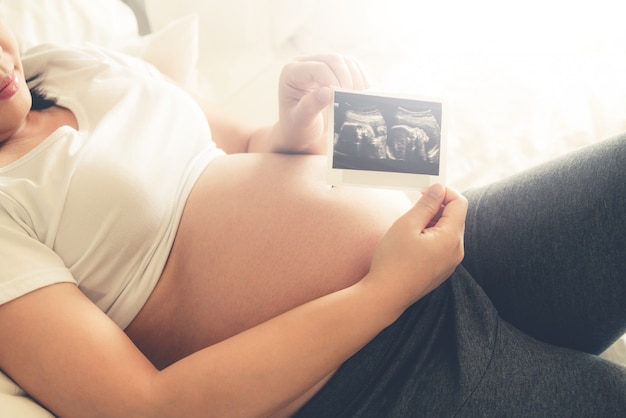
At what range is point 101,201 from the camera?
0.71 m

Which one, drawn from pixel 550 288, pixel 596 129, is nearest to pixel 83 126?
pixel 550 288

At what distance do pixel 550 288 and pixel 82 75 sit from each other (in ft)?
3.13

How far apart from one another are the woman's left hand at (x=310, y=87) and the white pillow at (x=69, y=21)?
696 mm

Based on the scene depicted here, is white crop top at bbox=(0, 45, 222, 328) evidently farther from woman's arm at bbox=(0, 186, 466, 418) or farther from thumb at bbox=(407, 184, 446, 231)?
thumb at bbox=(407, 184, 446, 231)

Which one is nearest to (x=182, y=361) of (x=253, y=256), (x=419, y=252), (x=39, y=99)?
(x=253, y=256)

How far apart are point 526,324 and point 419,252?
0.86ft

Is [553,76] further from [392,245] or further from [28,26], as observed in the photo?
[28,26]

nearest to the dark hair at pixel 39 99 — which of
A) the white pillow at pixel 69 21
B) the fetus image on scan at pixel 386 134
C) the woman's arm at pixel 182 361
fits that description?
the white pillow at pixel 69 21

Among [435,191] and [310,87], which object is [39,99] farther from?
[435,191]

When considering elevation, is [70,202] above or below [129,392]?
above

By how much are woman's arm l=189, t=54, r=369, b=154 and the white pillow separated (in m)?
0.58

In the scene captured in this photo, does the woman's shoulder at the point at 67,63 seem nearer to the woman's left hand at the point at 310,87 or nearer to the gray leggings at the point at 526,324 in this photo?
the woman's left hand at the point at 310,87

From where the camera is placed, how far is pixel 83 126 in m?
0.82

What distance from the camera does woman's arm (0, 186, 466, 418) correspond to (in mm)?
574
